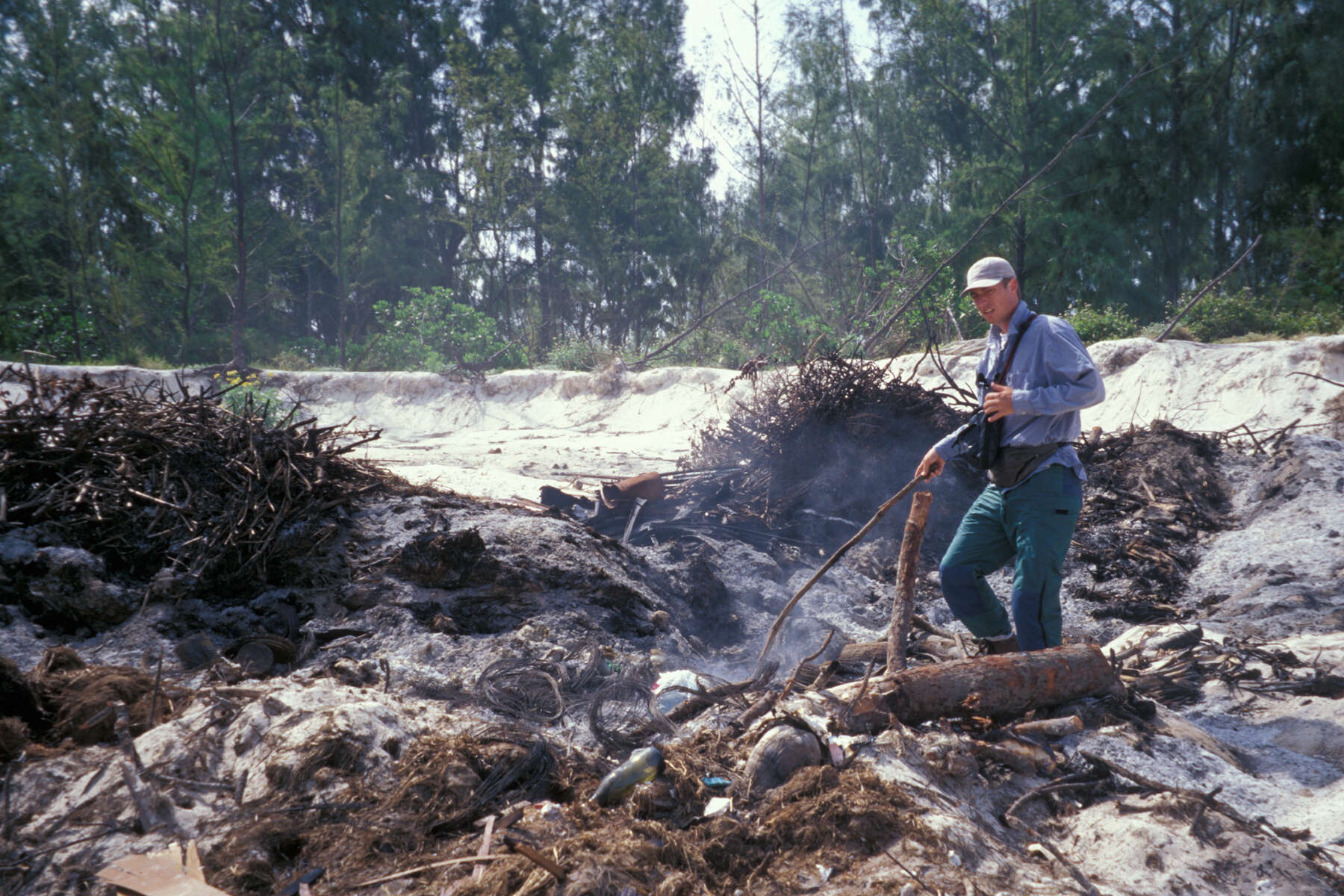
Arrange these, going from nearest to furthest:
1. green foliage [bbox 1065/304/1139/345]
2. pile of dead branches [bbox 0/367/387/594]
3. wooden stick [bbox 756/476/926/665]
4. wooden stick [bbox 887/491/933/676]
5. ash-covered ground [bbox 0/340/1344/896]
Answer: ash-covered ground [bbox 0/340/1344/896] < wooden stick [bbox 756/476/926/665] < wooden stick [bbox 887/491/933/676] < pile of dead branches [bbox 0/367/387/594] < green foliage [bbox 1065/304/1139/345]

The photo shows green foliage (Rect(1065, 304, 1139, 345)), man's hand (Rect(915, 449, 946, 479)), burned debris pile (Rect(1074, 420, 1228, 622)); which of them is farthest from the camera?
green foliage (Rect(1065, 304, 1139, 345))

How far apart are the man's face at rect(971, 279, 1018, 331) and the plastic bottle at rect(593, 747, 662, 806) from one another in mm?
2286

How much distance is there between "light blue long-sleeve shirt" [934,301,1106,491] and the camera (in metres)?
3.09

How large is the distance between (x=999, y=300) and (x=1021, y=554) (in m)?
1.11

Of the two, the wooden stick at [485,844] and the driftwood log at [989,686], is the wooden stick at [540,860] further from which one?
the driftwood log at [989,686]

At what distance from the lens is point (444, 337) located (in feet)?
55.1

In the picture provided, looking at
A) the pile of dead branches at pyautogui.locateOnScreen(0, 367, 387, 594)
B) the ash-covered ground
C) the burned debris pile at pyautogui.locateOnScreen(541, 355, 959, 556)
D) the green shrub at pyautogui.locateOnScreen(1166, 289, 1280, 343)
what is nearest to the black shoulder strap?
the ash-covered ground

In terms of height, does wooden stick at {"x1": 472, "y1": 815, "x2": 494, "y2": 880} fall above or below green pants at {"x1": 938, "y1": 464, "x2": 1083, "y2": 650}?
below

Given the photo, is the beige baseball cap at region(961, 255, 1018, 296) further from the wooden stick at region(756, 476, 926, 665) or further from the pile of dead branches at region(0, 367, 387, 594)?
the pile of dead branches at region(0, 367, 387, 594)

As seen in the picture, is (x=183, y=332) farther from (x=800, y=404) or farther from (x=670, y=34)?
(x=800, y=404)

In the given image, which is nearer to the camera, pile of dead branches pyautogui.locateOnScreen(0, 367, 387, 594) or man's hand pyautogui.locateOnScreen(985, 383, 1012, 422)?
man's hand pyautogui.locateOnScreen(985, 383, 1012, 422)

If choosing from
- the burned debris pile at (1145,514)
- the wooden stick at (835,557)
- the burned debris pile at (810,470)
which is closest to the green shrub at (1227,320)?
the burned debris pile at (1145,514)

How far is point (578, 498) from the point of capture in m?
7.01

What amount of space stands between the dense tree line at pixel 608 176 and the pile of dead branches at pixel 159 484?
8.99 metres
